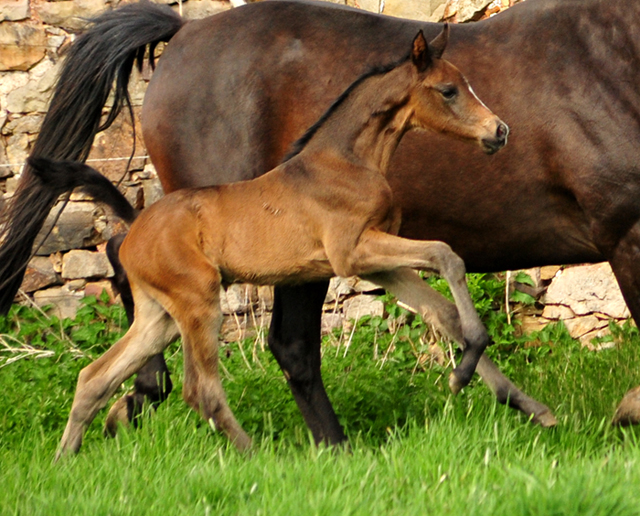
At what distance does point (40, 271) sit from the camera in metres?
6.43

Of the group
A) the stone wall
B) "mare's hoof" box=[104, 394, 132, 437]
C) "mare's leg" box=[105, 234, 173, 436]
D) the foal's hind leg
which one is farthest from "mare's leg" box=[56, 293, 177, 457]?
the stone wall

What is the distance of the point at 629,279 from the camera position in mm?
3779

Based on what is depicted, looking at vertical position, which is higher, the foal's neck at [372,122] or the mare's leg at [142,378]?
the foal's neck at [372,122]

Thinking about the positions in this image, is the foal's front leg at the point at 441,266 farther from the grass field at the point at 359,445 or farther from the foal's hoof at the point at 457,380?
the grass field at the point at 359,445

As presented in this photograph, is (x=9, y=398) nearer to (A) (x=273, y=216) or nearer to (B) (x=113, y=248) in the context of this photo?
(B) (x=113, y=248)

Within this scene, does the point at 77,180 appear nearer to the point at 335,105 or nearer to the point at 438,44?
the point at 335,105

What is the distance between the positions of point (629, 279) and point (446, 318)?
A: 788 mm

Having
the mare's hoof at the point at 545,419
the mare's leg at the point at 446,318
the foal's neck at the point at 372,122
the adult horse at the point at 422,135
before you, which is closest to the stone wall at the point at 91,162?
the adult horse at the point at 422,135

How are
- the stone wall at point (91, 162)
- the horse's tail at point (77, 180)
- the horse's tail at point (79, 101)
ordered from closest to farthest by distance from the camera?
the horse's tail at point (77, 180) → the horse's tail at point (79, 101) → the stone wall at point (91, 162)

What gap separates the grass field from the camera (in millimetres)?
2697

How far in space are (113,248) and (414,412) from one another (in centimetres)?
168

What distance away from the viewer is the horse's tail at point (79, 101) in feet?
14.6

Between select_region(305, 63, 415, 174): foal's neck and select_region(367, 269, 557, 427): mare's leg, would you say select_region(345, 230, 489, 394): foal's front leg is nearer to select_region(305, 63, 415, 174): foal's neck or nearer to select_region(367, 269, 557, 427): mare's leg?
select_region(367, 269, 557, 427): mare's leg

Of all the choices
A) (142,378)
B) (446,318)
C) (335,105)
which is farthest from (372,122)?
(142,378)
